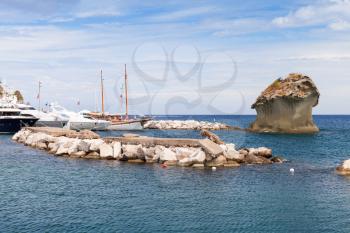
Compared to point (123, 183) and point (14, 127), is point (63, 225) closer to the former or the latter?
point (123, 183)

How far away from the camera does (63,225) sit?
24.4 metres

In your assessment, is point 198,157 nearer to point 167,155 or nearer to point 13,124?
point 167,155

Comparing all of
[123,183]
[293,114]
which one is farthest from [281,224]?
[293,114]

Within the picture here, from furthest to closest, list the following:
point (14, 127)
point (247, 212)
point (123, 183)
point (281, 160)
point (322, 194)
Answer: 1. point (14, 127)
2. point (281, 160)
3. point (123, 183)
4. point (322, 194)
5. point (247, 212)

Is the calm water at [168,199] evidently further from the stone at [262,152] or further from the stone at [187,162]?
the stone at [262,152]

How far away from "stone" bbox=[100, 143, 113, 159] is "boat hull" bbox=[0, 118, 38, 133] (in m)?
52.2

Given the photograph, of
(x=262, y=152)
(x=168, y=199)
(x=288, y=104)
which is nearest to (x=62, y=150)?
(x=262, y=152)

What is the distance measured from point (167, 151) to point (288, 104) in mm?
59870

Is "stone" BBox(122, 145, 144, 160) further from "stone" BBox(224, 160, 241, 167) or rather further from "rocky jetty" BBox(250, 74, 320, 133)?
"rocky jetty" BBox(250, 74, 320, 133)

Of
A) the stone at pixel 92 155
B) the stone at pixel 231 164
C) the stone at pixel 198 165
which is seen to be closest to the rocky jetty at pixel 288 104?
the stone at pixel 231 164

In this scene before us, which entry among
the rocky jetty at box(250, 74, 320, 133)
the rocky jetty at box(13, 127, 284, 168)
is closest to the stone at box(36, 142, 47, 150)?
the rocky jetty at box(13, 127, 284, 168)

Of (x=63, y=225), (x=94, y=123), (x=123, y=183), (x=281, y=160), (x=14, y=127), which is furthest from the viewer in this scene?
(x=94, y=123)

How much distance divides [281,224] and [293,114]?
79.9 meters

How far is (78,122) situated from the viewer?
10512 centimetres
